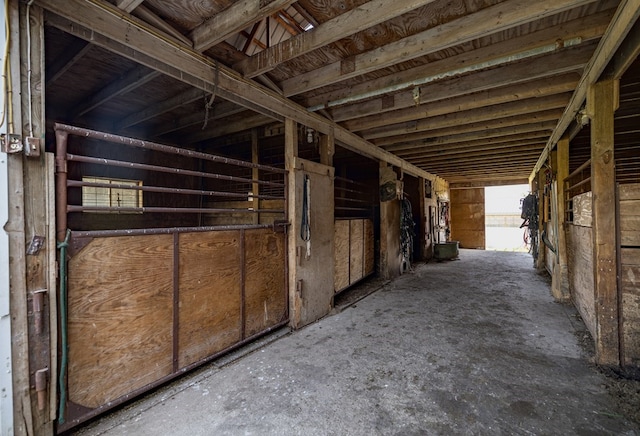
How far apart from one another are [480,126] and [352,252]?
109 inches

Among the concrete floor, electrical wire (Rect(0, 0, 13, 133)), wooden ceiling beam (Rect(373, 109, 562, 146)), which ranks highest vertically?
wooden ceiling beam (Rect(373, 109, 562, 146))

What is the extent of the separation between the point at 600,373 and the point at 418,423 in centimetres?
166

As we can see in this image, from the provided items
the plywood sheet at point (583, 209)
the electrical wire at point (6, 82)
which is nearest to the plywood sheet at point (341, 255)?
the plywood sheet at point (583, 209)

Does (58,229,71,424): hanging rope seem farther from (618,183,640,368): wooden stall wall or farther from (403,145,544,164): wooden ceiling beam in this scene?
(403,145,544,164): wooden ceiling beam

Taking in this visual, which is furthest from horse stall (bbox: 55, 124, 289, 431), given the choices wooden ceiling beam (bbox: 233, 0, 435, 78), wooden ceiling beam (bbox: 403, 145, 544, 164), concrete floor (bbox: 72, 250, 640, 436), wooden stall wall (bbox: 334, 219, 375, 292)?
wooden ceiling beam (bbox: 403, 145, 544, 164)

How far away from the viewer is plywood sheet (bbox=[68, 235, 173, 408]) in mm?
1619

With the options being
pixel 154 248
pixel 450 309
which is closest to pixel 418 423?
pixel 154 248

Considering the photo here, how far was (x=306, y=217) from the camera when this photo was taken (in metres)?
3.27

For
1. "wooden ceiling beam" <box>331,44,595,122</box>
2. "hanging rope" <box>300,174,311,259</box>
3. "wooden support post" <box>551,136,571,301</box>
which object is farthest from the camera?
"wooden support post" <box>551,136,571,301</box>

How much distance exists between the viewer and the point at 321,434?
1.60 m

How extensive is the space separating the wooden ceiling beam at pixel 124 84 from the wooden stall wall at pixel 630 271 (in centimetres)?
401

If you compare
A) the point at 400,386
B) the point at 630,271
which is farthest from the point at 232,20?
the point at 630,271

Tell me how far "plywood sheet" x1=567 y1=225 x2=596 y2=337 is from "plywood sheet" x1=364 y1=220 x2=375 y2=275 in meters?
2.95

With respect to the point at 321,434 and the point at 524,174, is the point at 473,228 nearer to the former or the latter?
the point at 524,174
